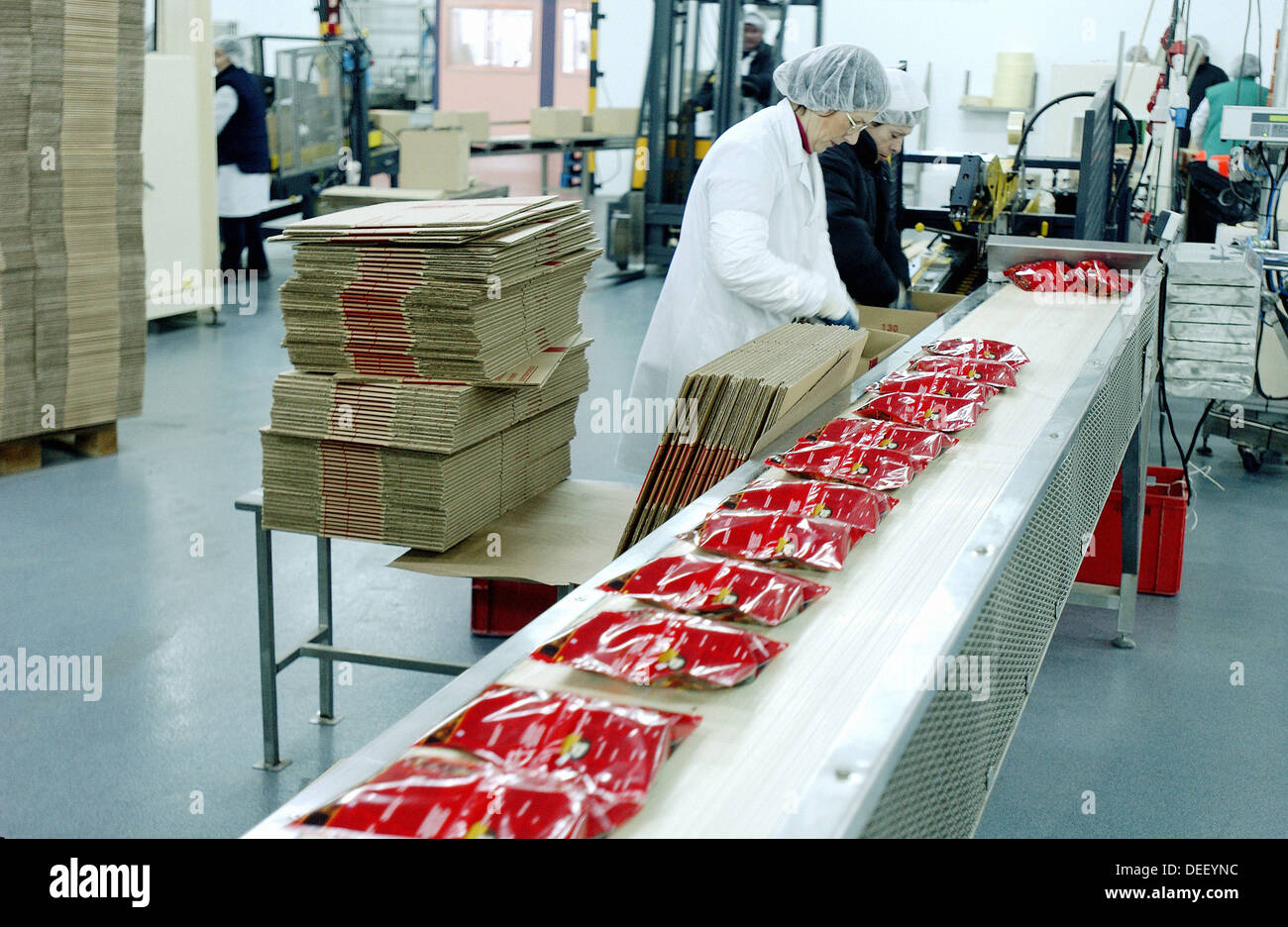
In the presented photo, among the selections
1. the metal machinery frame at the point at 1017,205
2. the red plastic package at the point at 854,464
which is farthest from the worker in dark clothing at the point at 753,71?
the red plastic package at the point at 854,464

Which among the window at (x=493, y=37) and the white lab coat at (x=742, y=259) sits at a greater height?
the window at (x=493, y=37)

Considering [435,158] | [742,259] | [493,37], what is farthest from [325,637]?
[493,37]

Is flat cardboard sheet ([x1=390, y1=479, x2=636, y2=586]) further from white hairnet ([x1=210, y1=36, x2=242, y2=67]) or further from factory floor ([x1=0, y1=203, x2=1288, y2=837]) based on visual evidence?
white hairnet ([x1=210, y1=36, x2=242, y2=67])

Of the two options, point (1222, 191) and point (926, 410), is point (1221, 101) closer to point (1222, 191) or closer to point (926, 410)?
point (1222, 191)

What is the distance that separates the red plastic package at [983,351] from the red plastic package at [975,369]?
0.06m

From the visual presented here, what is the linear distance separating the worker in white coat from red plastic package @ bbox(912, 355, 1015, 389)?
2.08 ft

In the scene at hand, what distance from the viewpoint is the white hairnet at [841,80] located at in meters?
3.04

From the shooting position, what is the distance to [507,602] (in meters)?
3.61

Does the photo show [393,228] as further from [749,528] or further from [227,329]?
[227,329]

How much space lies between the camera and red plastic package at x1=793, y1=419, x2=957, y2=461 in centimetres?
196

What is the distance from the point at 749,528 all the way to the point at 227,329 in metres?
6.63

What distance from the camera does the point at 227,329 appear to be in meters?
7.59

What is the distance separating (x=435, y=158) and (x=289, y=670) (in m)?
6.51

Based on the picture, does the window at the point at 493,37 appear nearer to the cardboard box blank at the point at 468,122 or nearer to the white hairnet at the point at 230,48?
the cardboard box blank at the point at 468,122
